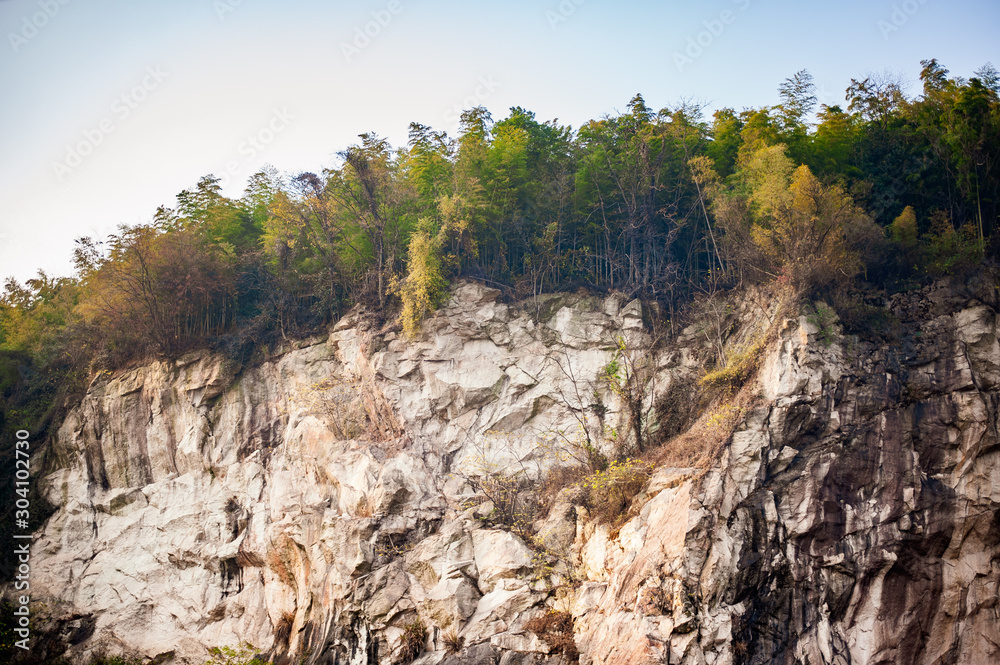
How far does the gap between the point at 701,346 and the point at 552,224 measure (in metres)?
5.99

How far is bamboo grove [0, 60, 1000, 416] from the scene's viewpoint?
62.0ft

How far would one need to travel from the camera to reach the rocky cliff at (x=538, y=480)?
14.1m

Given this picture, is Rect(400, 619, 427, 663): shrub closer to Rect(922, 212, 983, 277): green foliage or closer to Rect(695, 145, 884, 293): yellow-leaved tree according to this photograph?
Rect(695, 145, 884, 293): yellow-leaved tree

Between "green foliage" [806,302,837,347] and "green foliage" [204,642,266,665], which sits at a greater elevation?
"green foliage" [806,302,837,347]

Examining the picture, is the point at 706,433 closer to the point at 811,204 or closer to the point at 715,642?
the point at 715,642

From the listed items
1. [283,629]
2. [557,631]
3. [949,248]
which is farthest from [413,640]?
[949,248]

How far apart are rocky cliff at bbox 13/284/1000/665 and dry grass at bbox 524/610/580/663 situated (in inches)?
5.0

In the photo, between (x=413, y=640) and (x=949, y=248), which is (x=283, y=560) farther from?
(x=949, y=248)

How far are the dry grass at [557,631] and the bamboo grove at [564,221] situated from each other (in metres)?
9.52

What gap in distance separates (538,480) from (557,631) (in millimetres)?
4293

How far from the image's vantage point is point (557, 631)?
14.7 meters

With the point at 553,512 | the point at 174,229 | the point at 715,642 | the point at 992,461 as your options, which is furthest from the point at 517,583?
the point at 174,229

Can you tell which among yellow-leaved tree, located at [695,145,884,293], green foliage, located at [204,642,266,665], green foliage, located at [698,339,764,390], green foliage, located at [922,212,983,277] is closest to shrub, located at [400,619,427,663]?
green foliage, located at [204,642,266,665]

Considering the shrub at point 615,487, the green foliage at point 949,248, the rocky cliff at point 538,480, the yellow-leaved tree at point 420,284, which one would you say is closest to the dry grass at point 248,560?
the rocky cliff at point 538,480
